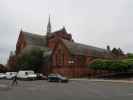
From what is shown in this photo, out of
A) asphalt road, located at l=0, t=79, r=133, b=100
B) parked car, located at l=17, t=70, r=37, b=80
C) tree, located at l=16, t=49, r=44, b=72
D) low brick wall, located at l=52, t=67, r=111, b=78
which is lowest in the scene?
asphalt road, located at l=0, t=79, r=133, b=100

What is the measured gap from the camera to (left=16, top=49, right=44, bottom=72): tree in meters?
62.0

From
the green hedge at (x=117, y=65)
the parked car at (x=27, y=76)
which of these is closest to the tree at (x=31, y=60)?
the parked car at (x=27, y=76)

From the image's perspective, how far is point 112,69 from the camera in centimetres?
4700

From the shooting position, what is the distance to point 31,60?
61844 millimetres

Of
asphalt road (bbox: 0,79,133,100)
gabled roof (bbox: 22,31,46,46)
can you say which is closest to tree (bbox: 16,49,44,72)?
gabled roof (bbox: 22,31,46,46)

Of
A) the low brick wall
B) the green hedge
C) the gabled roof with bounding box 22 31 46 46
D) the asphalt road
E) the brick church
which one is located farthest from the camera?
the gabled roof with bounding box 22 31 46 46

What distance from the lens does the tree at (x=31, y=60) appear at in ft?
203

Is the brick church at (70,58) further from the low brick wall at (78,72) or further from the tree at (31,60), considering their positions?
the tree at (31,60)

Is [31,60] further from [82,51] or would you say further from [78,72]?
[82,51]

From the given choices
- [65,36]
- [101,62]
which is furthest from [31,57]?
[65,36]

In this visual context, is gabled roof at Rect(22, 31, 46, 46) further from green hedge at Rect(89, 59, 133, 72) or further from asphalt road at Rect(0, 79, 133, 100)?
asphalt road at Rect(0, 79, 133, 100)

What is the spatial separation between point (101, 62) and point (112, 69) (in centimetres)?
325

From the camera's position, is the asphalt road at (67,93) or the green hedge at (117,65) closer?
the asphalt road at (67,93)

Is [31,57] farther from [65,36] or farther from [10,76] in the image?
[65,36]
